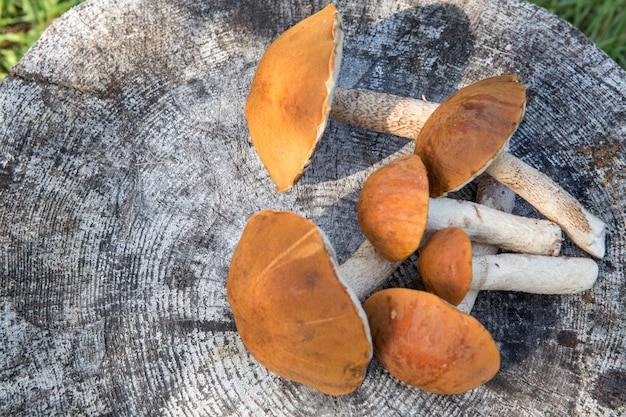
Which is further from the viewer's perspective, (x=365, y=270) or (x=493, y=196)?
(x=493, y=196)

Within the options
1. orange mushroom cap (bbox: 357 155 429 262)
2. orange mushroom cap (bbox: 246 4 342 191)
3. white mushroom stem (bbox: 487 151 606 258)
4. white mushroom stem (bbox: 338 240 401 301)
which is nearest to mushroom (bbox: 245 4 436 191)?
orange mushroom cap (bbox: 246 4 342 191)

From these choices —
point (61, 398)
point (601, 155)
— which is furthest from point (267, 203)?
point (601, 155)

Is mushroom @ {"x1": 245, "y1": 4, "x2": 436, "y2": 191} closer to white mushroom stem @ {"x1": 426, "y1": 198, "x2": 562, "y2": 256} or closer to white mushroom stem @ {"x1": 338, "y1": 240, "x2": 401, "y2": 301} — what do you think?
white mushroom stem @ {"x1": 338, "y1": 240, "x2": 401, "y2": 301}

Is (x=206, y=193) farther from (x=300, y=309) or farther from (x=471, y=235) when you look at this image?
(x=471, y=235)

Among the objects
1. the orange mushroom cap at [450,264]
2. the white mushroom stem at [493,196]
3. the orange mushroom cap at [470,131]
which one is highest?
the orange mushroom cap at [470,131]

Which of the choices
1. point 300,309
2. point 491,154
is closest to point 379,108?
point 491,154

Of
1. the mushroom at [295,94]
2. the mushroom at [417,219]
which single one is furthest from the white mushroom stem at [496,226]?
the mushroom at [295,94]

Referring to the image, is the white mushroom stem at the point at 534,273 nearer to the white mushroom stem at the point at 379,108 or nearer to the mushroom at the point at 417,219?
the mushroom at the point at 417,219
